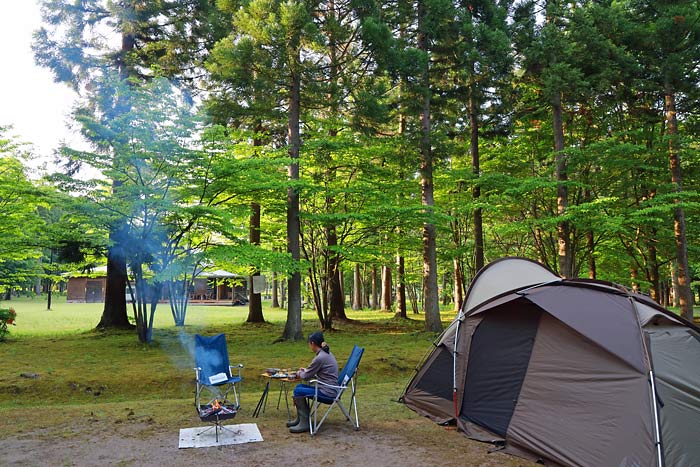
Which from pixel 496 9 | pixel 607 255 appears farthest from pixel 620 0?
pixel 607 255

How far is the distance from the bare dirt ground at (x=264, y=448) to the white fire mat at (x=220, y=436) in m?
0.10

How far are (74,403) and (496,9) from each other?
14297 mm

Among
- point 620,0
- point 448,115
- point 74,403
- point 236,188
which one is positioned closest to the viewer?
point 74,403

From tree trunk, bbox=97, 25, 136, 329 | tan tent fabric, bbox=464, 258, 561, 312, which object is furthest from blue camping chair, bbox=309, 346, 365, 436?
tree trunk, bbox=97, 25, 136, 329

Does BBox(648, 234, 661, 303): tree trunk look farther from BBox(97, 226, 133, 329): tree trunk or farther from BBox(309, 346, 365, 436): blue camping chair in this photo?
BBox(97, 226, 133, 329): tree trunk

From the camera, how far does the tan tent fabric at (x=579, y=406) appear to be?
390 centimetres

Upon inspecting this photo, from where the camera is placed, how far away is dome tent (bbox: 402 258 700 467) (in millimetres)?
3912

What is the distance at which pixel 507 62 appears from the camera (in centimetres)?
1395

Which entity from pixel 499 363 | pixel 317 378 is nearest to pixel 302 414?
pixel 317 378

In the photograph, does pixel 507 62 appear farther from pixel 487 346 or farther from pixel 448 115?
pixel 487 346

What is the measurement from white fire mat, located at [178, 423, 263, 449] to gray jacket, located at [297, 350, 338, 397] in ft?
2.56

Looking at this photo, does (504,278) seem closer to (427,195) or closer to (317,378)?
(317,378)

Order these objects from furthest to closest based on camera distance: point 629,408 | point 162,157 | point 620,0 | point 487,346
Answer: point 620,0, point 162,157, point 487,346, point 629,408

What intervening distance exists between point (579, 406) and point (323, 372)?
2.51 meters
